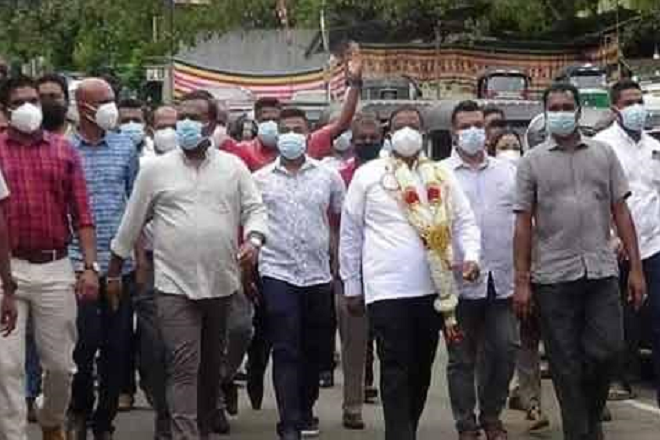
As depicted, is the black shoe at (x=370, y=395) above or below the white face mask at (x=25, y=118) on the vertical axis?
below

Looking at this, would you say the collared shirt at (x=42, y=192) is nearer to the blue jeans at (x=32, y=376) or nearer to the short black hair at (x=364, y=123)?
the blue jeans at (x=32, y=376)

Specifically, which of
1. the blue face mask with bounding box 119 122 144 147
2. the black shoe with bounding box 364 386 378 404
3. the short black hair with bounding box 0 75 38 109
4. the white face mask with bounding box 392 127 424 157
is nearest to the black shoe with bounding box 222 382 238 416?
the black shoe with bounding box 364 386 378 404

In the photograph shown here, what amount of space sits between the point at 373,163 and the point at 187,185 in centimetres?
105

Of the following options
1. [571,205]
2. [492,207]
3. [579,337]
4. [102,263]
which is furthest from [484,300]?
[102,263]

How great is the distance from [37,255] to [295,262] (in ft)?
5.86

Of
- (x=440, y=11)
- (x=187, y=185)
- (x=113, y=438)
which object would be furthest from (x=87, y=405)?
(x=440, y=11)

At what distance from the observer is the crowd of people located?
9.18m

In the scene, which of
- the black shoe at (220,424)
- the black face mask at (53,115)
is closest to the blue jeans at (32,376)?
the black shoe at (220,424)

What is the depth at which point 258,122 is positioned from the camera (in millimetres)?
11875

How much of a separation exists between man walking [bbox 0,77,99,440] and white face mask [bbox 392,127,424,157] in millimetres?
1740

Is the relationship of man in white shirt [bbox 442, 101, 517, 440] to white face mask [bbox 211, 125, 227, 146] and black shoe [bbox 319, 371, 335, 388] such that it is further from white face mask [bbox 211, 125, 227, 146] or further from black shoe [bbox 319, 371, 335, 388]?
black shoe [bbox 319, 371, 335, 388]

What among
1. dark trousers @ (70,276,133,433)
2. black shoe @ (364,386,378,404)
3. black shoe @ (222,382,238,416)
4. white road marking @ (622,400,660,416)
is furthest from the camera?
black shoe @ (364,386,378,404)

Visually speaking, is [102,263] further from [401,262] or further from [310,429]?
[401,262]

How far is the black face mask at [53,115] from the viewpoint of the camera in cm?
1012
